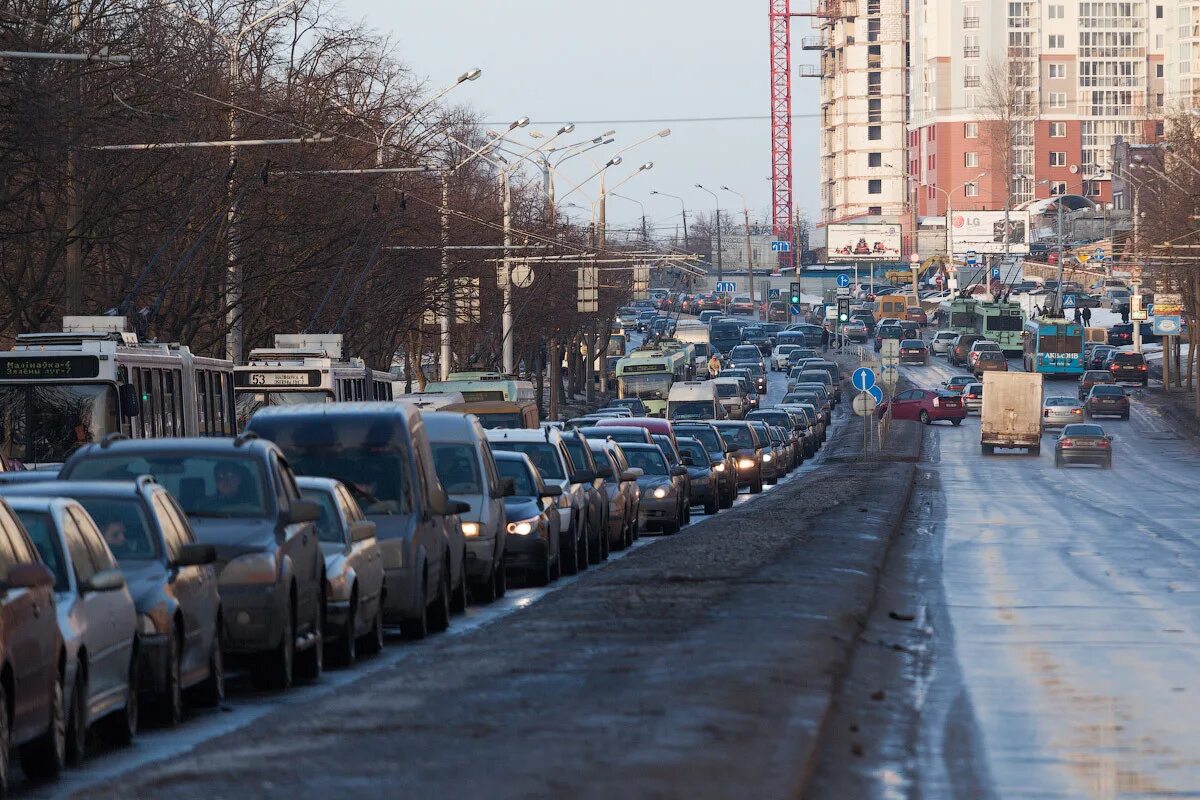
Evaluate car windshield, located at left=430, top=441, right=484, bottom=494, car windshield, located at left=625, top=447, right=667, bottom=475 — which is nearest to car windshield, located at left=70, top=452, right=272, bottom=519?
car windshield, located at left=430, top=441, right=484, bottom=494

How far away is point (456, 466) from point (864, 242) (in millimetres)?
160106

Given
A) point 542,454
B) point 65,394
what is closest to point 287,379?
point 65,394

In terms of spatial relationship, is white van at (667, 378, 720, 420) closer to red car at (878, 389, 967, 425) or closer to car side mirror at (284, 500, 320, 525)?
red car at (878, 389, 967, 425)

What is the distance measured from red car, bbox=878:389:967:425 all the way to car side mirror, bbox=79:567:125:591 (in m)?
75.4

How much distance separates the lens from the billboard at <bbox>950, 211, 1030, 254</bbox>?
18900 centimetres

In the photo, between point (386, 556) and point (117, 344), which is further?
point (117, 344)

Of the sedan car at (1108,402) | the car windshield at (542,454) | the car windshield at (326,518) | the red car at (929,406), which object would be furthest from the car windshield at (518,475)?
the sedan car at (1108,402)

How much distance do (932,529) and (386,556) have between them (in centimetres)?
1842

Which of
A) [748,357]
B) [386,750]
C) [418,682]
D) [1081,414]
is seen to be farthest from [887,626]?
[748,357]

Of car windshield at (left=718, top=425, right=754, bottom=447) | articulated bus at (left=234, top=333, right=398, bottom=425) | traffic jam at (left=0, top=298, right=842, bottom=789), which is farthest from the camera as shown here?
car windshield at (left=718, top=425, right=754, bottom=447)

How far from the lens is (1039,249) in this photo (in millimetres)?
189750

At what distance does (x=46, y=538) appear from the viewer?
11.9 metres

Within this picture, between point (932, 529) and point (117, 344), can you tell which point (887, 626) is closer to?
point (117, 344)

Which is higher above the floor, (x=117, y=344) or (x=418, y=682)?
(x=117, y=344)
